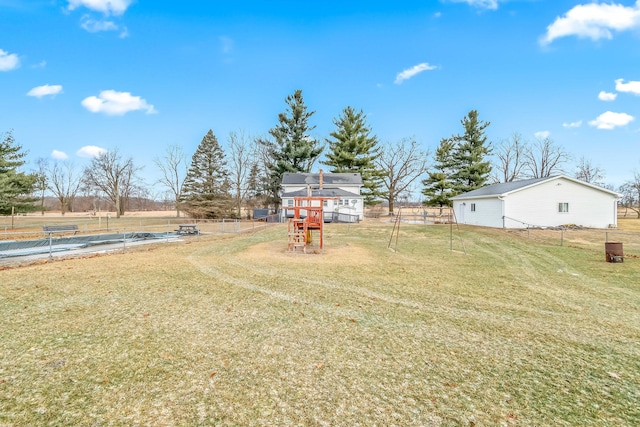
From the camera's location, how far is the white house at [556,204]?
75.2 feet

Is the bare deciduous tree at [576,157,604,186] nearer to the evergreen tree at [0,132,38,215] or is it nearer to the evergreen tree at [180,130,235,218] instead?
the evergreen tree at [180,130,235,218]

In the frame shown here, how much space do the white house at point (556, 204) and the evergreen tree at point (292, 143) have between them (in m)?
27.8

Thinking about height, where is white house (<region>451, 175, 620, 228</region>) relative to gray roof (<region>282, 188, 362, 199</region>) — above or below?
below

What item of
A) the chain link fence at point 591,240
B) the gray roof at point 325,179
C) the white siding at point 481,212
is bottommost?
the chain link fence at point 591,240

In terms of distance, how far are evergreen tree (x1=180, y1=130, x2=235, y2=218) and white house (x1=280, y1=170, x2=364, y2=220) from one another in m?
8.51

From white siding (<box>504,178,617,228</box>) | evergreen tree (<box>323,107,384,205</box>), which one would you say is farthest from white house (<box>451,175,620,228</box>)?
evergreen tree (<box>323,107,384,205</box>)

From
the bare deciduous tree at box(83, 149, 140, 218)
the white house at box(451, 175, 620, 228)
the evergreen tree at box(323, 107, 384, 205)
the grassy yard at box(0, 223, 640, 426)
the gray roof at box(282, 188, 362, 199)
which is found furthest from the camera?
the bare deciduous tree at box(83, 149, 140, 218)

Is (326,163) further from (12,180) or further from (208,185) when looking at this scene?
(12,180)

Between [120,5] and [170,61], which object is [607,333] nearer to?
[120,5]

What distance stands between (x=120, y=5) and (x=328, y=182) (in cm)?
2673

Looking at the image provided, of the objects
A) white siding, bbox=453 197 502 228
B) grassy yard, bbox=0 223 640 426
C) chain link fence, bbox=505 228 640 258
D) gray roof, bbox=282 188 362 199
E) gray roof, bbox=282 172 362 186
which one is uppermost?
gray roof, bbox=282 172 362 186

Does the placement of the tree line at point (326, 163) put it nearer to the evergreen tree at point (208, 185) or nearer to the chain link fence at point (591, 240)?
the evergreen tree at point (208, 185)

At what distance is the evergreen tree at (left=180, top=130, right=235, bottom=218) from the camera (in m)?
37.8

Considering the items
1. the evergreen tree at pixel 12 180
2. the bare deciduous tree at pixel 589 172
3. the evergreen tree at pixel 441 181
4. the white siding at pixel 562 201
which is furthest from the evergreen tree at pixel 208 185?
the bare deciduous tree at pixel 589 172
